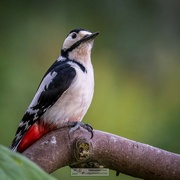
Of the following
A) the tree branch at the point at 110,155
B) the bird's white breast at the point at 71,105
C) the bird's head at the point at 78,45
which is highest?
the bird's head at the point at 78,45

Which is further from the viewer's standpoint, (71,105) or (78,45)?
(78,45)

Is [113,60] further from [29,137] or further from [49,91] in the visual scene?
[29,137]

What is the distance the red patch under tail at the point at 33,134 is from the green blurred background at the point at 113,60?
1.05 metres

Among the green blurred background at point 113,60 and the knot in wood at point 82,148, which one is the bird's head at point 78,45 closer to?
the green blurred background at point 113,60

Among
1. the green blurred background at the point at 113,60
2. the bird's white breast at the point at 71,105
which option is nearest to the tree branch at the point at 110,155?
the bird's white breast at the point at 71,105

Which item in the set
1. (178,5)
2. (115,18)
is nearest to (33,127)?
(115,18)

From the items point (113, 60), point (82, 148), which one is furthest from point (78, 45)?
point (113, 60)

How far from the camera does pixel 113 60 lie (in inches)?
187

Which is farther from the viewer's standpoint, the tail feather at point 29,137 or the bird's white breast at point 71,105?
the bird's white breast at point 71,105

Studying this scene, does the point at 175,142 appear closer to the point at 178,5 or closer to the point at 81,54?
the point at 81,54

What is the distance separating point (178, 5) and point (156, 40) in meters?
0.97

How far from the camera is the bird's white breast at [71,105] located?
2782mm

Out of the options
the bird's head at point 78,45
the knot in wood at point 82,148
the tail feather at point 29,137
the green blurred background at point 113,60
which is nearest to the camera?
the knot in wood at point 82,148

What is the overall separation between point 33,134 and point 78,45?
756 mm
